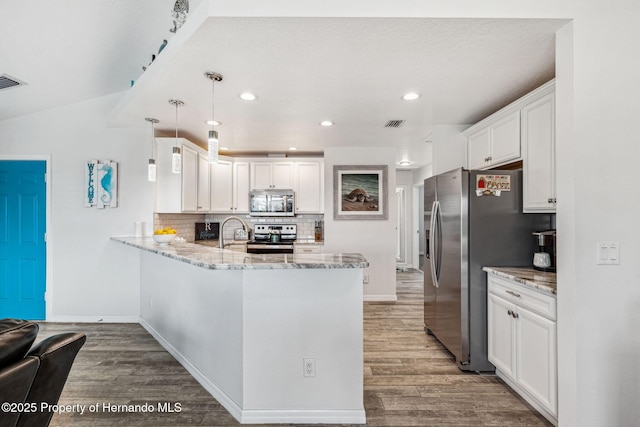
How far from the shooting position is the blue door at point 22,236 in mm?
3803

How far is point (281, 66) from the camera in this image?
225 centimetres

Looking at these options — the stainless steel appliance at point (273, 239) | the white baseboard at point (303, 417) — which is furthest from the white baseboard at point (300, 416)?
the stainless steel appliance at point (273, 239)

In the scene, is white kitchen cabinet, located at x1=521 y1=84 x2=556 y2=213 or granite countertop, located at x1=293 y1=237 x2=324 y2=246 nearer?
white kitchen cabinet, located at x1=521 y1=84 x2=556 y2=213

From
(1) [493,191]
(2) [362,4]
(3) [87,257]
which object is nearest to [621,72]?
(1) [493,191]

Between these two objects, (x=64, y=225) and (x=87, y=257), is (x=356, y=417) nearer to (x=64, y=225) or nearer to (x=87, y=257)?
(x=87, y=257)

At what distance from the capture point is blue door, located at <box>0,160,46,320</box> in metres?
3.80

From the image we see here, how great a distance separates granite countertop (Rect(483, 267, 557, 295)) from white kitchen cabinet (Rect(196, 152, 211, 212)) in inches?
147

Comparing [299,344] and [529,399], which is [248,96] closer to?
[299,344]

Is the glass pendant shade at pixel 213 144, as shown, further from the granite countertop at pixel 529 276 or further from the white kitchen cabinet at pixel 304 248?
the white kitchen cabinet at pixel 304 248

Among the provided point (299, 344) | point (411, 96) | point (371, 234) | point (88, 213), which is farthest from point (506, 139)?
point (88, 213)

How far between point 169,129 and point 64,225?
5.59 ft

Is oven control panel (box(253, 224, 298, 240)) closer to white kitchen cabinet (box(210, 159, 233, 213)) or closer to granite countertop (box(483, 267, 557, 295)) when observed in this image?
white kitchen cabinet (box(210, 159, 233, 213))

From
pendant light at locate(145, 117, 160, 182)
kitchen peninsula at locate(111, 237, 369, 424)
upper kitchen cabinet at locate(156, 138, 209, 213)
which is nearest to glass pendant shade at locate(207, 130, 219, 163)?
kitchen peninsula at locate(111, 237, 369, 424)

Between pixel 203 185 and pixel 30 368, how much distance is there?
383 cm
